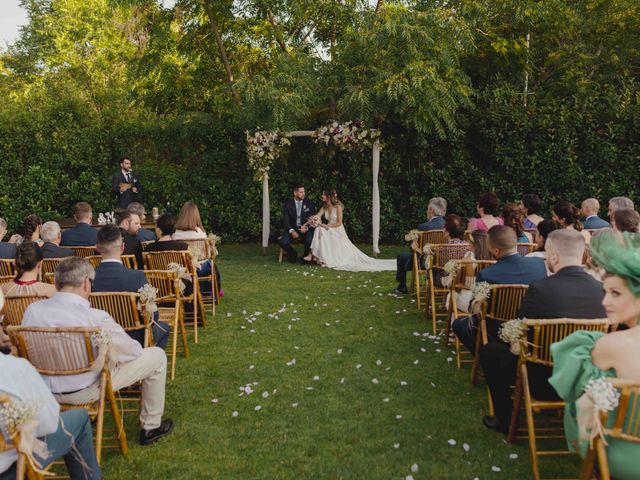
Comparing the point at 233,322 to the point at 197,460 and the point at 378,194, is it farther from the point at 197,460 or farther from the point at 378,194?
the point at 378,194

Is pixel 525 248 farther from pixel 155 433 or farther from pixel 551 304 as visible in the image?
pixel 155 433

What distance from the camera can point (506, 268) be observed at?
17.3 feet

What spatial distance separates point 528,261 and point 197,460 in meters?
3.24

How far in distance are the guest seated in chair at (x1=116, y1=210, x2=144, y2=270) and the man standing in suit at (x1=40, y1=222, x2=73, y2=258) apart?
768 mm

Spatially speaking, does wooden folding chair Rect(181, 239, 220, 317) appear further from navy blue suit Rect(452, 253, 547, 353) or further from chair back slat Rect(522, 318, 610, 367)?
chair back slat Rect(522, 318, 610, 367)

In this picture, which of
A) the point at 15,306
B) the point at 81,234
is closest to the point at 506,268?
the point at 15,306

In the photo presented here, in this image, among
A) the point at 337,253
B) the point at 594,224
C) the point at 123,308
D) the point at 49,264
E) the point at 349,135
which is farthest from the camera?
the point at 349,135

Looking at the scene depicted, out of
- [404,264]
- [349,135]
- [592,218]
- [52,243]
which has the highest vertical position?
[349,135]

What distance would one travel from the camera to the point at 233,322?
8.02 meters

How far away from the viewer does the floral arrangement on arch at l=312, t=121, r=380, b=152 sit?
13086mm

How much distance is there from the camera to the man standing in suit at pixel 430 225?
9.07 meters

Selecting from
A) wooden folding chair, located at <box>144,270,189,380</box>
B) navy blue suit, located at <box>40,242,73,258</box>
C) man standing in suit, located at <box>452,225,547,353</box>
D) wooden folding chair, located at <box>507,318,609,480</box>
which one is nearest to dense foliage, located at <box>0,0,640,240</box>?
navy blue suit, located at <box>40,242,73,258</box>

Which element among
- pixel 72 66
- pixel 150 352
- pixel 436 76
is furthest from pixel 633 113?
pixel 72 66

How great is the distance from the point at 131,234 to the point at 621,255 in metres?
6.93
